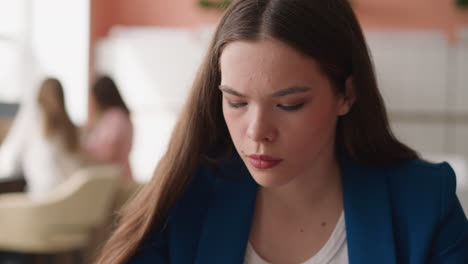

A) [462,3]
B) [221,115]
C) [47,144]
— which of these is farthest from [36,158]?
[462,3]

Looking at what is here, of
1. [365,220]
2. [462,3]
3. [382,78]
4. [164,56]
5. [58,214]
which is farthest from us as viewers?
[164,56]

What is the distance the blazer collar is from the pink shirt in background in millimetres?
2467

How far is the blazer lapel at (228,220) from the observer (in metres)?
1.07

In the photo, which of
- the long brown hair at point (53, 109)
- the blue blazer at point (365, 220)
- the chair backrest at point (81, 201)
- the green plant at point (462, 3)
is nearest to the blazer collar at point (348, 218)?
the blue blazer at point (365, 220)

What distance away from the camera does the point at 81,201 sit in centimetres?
287

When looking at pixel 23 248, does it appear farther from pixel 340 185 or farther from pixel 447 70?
pixel 447 70

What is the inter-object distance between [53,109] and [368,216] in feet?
7.78

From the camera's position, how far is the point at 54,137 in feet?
10.3

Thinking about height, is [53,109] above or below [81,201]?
above

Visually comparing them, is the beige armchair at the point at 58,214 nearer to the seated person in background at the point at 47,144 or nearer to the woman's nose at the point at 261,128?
the seated person in background at the point at 47,144

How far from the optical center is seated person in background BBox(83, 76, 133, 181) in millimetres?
3531

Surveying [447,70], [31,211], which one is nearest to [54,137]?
[31,211]

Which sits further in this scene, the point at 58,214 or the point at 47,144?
the point at 47,144

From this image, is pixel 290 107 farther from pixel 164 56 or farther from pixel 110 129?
pixel 164 56
